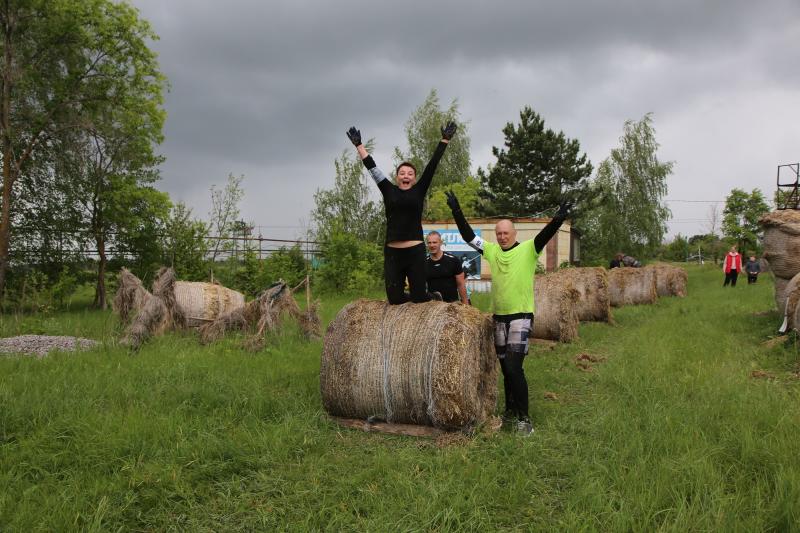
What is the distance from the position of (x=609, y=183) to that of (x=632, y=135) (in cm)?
410

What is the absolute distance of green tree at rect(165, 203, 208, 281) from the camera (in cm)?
1886

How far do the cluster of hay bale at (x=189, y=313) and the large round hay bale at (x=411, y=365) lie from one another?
3811 mm

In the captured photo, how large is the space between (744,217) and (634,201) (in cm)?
1395

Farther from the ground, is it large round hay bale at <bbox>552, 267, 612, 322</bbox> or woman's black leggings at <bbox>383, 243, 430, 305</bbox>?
woman's black leggings at <bbox>383, 243, 430, 305</bbox>

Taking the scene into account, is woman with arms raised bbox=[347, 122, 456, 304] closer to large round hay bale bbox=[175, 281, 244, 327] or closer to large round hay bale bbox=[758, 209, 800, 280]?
large round hay bale bbox=[175, 281, 244, 327]

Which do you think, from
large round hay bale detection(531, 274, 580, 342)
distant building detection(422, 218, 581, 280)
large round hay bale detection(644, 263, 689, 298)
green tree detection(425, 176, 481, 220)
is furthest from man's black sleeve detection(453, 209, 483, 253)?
green tree detection(425, 176, 481, 220)

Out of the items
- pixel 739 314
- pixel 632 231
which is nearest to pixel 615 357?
pixel 739 314

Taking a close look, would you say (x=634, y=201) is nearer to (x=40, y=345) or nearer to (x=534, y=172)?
(x=534, y=172)

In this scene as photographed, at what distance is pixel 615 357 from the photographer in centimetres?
880

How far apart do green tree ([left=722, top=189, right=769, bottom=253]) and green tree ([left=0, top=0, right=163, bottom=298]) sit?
46.9 metres

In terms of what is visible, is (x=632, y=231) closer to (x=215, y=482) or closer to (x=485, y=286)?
(x=485, y=286)

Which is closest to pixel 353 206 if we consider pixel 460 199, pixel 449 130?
pixel 460 199

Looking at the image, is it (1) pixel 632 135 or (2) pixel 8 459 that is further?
(1) pixel 632 135

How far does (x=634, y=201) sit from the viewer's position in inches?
1587
